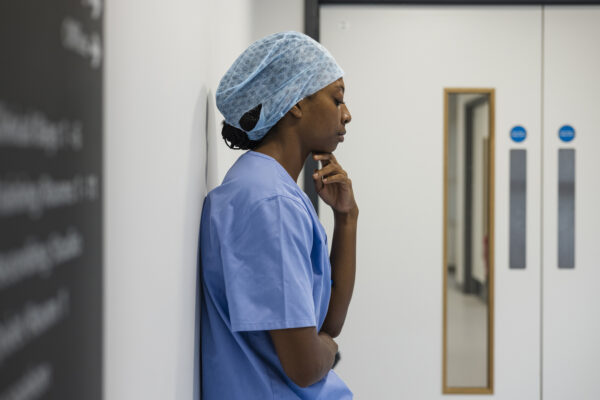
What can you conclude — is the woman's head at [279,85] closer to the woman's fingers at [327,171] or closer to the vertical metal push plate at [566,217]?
the woman's fingers at [327,171]

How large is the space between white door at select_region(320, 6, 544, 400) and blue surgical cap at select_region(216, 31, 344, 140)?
1.28m

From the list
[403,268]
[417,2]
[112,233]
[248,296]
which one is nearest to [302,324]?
[248,296]

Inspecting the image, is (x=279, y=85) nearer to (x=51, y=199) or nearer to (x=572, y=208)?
(x=51, y=199)

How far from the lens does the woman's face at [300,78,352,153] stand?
0.97 m

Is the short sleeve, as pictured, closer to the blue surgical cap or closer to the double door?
the blue surgical cap

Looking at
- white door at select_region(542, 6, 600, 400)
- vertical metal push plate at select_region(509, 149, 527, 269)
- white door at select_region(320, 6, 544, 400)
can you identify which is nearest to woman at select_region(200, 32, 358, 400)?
white door at select_region(320, 6, 544, 400)

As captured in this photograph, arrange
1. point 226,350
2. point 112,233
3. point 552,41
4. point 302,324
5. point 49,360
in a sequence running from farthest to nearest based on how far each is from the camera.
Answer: point 552,41
point 226,350
point 302,324
point 112,233
point 49,360

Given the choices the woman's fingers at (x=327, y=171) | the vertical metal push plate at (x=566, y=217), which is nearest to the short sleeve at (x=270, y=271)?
the woman's fingers at (x=327, y=171)

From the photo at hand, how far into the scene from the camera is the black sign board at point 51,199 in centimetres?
31

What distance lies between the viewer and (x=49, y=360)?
14.4 inches

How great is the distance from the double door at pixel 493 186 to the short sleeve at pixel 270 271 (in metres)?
1.41

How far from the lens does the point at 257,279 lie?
80cm

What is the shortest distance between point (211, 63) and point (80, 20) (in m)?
0.70

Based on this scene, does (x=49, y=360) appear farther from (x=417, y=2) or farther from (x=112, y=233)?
(x=417, y=2)
